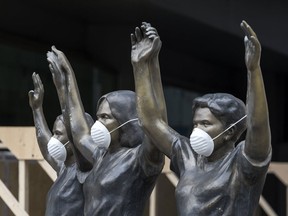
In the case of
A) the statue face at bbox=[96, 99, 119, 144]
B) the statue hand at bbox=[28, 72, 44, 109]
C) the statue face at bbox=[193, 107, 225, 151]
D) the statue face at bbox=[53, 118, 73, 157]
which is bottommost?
the statue face at bbox=[53, 118, 73, 157]

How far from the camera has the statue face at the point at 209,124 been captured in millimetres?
5500

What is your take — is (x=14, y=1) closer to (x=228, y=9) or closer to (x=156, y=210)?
(x=228, y=9)

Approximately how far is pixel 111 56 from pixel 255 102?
27.3 feet

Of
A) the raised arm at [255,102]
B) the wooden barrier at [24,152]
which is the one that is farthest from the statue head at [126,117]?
the wooden barrier at [24,152]

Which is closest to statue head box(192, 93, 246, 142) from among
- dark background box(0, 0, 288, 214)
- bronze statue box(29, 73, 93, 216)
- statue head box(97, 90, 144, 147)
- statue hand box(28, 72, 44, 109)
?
statue head box(97, 90, 144, 147)

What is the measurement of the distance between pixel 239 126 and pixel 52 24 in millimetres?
7926

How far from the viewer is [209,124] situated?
18.1ft

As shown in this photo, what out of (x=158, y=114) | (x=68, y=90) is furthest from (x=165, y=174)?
(x=158, y=114)

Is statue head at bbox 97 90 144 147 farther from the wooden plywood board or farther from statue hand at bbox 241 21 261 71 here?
the wooden plywood board

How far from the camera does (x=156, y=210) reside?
28.7 feet

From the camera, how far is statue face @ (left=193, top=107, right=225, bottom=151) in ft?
18.0

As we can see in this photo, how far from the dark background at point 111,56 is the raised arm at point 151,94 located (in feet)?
19.8

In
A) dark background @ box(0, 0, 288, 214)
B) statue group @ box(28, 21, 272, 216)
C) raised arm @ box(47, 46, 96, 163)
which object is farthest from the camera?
dark background @ box(0, 0, 288, 214)

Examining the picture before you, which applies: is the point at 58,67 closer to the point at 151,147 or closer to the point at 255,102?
the point at 151,147
